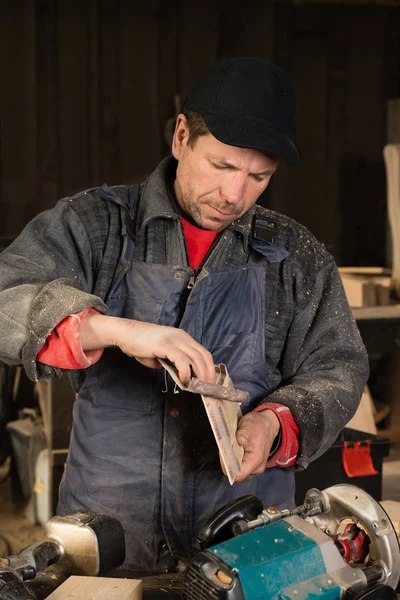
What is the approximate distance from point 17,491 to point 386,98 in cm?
334

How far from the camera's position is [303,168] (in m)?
5.89

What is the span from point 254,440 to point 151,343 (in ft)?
1.30

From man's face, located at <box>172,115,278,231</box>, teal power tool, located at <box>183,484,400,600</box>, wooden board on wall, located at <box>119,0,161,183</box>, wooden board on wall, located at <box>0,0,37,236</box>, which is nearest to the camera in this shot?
teal power tool, located at <box>183,484,400,600</box>

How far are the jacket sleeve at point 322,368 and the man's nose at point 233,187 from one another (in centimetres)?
34

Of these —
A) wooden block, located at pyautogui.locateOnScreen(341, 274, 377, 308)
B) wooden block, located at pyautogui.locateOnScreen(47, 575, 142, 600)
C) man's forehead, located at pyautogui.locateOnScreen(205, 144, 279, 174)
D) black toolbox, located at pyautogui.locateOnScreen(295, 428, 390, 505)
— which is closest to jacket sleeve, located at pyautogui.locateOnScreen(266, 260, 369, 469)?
man's forehead, located at pyautogui.locateOnScreen(205, 144, 279, 174)

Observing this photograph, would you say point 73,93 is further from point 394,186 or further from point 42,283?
point 42,283

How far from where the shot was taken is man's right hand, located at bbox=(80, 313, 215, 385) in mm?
1798

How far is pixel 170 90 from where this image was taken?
5414mm

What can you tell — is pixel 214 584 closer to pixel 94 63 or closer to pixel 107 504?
pixel 107 504

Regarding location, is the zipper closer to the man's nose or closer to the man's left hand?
the man's nose

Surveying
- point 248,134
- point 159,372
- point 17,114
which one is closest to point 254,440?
point 159,372

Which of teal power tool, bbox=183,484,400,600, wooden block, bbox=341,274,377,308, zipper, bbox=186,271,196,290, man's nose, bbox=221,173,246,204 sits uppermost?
man's nose, bbox=221,173,246,204

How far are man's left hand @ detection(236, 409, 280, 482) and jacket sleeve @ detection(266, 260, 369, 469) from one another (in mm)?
101

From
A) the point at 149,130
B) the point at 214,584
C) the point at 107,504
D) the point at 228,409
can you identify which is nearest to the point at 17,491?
the point at 149,130
